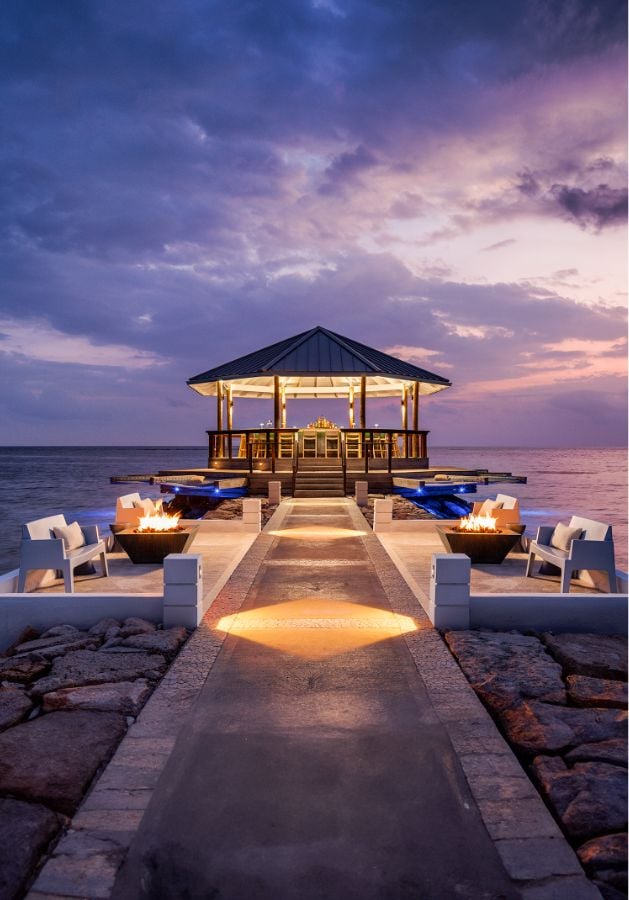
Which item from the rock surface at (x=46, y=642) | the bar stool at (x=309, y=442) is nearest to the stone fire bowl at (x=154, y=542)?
the rock surface at (x=46, y=642)

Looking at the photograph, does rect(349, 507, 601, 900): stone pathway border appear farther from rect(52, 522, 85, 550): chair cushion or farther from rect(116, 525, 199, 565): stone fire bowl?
rect(52, 522, 85, 550): chair cushion

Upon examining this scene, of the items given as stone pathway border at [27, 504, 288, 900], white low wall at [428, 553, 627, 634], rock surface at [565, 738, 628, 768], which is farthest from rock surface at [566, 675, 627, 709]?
stone pathway border at [27, 504, 288, 900]

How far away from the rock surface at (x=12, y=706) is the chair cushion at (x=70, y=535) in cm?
272

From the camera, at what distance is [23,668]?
4414 millimetres

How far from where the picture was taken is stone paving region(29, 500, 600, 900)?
7.75 ft

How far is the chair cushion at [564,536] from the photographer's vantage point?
271 inches

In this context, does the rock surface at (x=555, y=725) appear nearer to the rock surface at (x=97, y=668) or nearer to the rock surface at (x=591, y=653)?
the rock surface at (x=591, y=653)

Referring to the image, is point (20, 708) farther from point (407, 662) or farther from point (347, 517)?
point (347, 517)

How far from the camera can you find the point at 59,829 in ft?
8.75

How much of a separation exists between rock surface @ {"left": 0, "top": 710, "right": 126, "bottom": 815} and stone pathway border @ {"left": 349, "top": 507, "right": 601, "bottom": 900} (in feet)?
6.50

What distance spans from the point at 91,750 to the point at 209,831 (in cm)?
100

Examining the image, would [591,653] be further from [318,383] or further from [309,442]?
[318,383]

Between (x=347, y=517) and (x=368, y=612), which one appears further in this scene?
(x=347, y=517)

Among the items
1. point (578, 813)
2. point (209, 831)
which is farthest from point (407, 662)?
point (209, 831)
